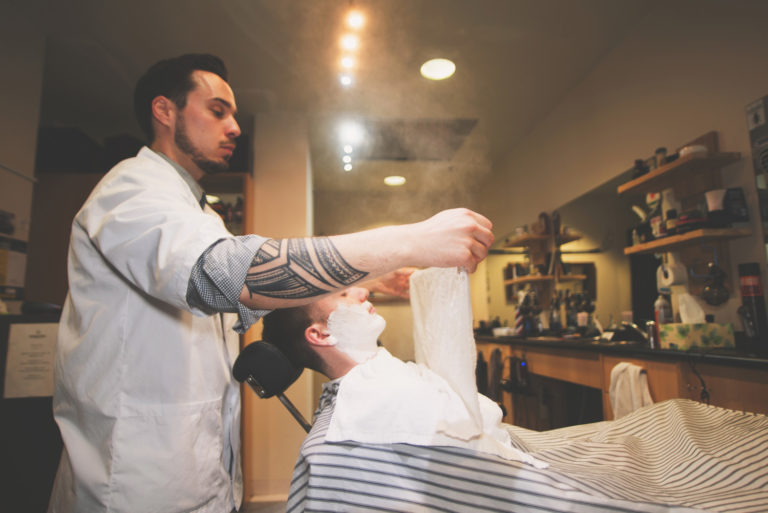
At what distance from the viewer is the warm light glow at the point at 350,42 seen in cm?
264

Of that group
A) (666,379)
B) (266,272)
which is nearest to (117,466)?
(266,272)

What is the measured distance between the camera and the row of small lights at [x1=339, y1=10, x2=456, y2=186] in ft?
8.30

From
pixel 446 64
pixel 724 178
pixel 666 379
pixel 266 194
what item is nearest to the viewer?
pixel 666 379

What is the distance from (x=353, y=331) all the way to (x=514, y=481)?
632 mm

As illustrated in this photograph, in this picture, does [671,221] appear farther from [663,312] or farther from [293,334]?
[293,334]

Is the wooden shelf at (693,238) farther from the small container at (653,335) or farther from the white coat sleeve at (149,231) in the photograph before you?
the white coat sleeve at (149,231)

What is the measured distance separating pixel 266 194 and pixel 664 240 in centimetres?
284

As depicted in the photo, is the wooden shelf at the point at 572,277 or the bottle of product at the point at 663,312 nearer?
the bottle of product at the point at 663,312

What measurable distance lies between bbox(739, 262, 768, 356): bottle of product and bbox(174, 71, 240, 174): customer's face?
7.51ft

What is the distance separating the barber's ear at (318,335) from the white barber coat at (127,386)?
0.35 m

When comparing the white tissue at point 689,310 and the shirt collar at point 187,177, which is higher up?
the shirt collar at point 187,177

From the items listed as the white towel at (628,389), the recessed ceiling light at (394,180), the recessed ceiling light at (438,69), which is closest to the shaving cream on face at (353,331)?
the white towel at (628,389)

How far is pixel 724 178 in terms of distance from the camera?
2238 millimetres

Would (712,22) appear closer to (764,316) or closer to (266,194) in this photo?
(764,316)
